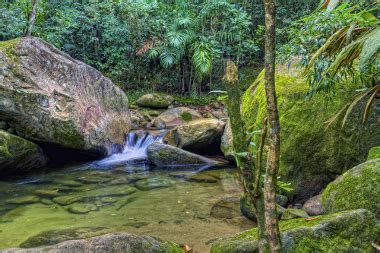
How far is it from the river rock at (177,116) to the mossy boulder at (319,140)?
5.92 m

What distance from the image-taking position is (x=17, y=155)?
259 inches

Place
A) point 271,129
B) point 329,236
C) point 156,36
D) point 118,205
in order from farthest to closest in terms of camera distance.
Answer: point 156,36
point 118,205
point 329,236
point 271,129

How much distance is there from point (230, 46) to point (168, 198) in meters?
9.31

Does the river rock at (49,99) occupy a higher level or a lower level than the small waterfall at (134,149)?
higher

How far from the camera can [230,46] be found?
Answer: 1372cm

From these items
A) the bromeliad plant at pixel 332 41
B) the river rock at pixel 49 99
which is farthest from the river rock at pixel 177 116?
the bromeliad plant at pixel 332 41

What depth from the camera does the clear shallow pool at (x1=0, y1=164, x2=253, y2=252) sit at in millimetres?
4035

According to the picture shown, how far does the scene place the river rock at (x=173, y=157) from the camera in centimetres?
750

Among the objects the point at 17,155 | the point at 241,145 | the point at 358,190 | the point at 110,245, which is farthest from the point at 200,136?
the point at 241,145

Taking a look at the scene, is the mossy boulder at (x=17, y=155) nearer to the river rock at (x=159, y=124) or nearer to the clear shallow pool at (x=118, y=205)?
the clear shallow pool at (x=118, y=205)

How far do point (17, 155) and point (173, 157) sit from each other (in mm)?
2722

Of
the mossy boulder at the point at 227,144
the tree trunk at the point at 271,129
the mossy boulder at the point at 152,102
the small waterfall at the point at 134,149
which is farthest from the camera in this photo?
the mossy boulder at the point at 152,102

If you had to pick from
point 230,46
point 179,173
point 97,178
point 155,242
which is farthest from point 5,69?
point 230,46

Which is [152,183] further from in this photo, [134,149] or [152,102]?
[152,102]
